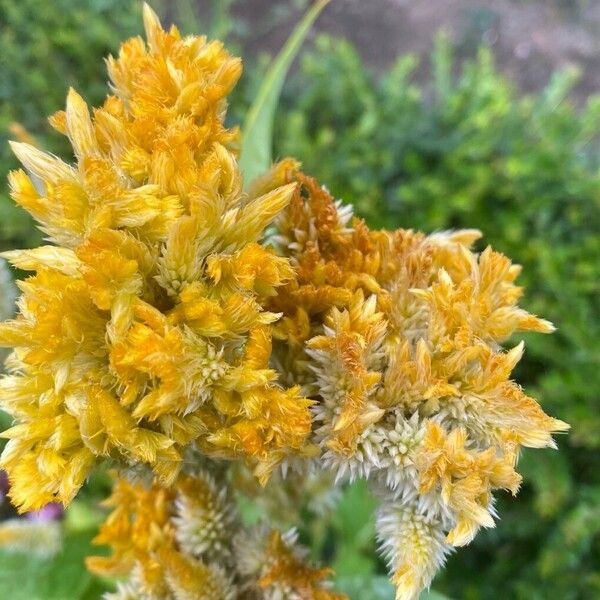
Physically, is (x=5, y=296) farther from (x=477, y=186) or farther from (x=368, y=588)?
(x=477, y=186)

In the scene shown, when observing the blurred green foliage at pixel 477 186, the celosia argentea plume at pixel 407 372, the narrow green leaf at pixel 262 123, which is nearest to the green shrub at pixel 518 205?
the blurred green foliage at pixel 477 186

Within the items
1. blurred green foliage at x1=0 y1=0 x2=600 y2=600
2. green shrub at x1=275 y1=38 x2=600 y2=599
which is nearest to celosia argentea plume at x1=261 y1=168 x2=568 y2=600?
blurred green foliage at x1=0 y1=0 x2=600 y2=600

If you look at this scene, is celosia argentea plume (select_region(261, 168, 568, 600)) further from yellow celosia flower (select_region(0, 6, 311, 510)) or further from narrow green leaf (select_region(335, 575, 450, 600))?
narrow green leaf (select_region(335, 575, 450, 600))

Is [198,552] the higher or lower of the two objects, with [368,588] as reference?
higher

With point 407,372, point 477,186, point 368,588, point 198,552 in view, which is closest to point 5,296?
point 198,552

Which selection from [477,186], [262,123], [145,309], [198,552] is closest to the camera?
[145,309]

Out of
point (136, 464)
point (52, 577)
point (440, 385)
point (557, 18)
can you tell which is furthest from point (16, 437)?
point (557, 18)

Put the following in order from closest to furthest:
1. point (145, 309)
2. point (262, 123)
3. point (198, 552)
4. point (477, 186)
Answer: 1. point (145, 309)
2. point (198, 552)
3. point (262, 123)
4. point (477, 186)
